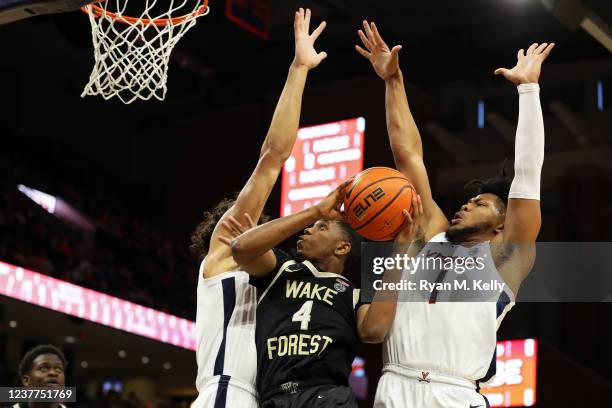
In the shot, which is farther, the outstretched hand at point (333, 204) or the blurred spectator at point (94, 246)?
the blurred spectator at point (94, 246)

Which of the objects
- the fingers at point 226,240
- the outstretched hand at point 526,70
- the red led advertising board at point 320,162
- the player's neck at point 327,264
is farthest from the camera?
the red led advertising board at point 320,162

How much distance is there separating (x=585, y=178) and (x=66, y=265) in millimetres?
8984

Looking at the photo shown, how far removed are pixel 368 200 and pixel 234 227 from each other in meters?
0.62

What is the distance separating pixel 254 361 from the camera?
13.6 feet

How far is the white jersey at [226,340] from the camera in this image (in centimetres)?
410

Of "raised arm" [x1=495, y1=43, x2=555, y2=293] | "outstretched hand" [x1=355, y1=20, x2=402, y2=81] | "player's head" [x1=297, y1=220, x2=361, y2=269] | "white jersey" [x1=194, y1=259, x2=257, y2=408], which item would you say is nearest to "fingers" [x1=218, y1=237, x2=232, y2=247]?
"white jersey" [x1=194, y1=259, x2=257, y2=408]

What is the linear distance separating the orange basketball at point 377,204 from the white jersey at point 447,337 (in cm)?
40

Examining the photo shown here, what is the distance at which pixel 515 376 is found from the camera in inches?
528

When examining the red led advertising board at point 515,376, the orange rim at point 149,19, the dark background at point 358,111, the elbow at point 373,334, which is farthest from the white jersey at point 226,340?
the dark background at point 358,111

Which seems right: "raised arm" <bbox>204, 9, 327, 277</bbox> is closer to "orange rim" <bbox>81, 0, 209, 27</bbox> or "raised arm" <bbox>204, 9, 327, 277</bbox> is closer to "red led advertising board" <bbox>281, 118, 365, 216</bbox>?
"orange rim" <bbox>81, 0, 209, 27</bbox>

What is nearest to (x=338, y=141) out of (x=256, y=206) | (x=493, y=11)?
(x=493, y=11)

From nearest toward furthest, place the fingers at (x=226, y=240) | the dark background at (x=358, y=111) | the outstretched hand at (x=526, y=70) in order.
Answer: the fingers at (x=226, y=240)
the outstretched hand at (x=526, y=70)
the dark background at (x=358, y=111)

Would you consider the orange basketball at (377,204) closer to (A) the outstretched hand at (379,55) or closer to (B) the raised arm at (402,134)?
(B) the raised arm at (402,134)

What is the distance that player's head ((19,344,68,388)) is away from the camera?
5703mm
